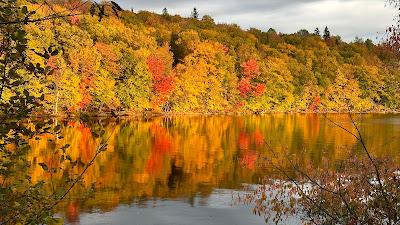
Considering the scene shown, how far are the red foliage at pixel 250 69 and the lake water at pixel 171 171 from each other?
1813 inches

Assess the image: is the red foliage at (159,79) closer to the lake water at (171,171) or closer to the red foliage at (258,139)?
the lake water at (171,171)

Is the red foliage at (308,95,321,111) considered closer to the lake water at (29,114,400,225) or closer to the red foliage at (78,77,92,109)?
the red foliage at (78,77,92,109)

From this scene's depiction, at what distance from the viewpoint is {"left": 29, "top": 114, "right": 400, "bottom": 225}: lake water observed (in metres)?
15.0

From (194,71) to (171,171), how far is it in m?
55.2

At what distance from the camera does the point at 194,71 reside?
77.3m

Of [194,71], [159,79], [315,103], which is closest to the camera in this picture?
[159,79]

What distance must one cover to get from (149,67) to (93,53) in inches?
455

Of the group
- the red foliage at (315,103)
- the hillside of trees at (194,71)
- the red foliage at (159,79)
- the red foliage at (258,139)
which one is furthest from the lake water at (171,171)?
the red foliage at (315,103)

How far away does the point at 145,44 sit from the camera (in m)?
69.2

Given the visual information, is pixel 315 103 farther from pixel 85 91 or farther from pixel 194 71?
pixel 85 91

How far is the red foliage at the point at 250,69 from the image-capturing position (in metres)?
85.9

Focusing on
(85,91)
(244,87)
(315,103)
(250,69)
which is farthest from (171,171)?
(315,103)

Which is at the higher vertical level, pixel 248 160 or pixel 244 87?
pixel 244 87

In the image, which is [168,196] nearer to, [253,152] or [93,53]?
[253,152]
